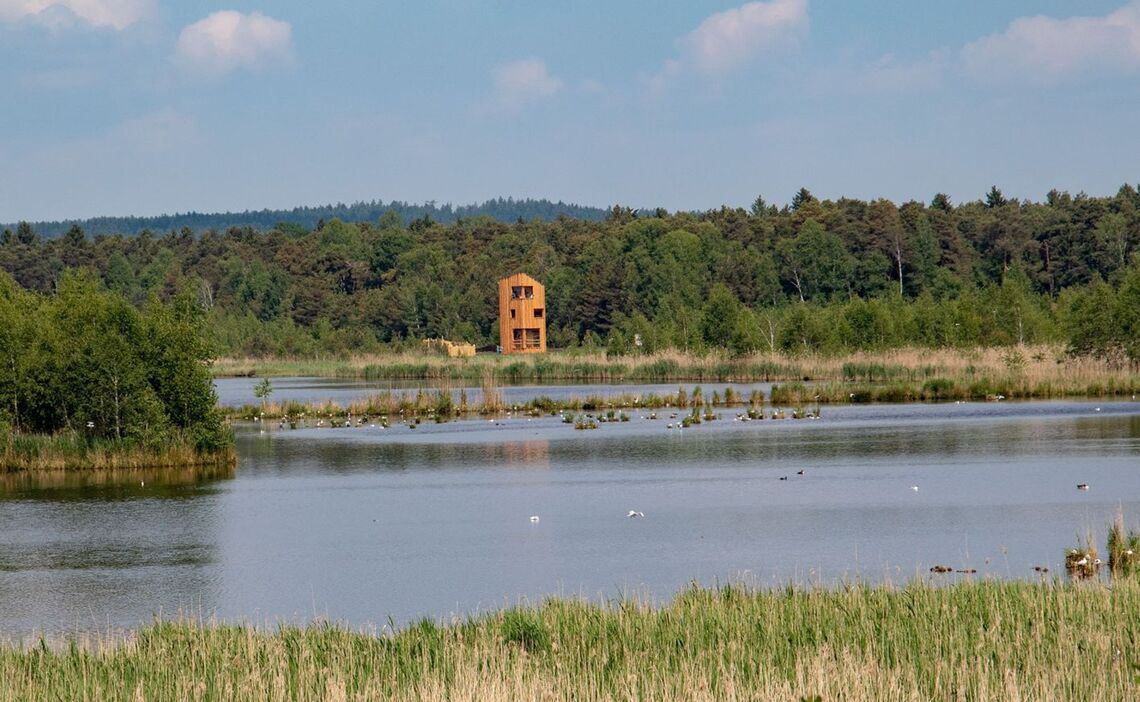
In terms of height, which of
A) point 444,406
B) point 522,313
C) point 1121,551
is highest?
point 522,313

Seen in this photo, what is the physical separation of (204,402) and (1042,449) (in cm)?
1971

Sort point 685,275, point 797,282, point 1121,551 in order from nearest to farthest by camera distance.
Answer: point 1121,551, point 797,282, point 685,275

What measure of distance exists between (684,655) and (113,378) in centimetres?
2560

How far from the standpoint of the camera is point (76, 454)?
35688 mm

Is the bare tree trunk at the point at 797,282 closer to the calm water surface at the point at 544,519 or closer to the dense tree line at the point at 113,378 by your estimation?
the calm water surface at the point at 544,519

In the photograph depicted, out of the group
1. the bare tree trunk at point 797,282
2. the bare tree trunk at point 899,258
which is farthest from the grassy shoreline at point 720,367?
the bare tree trunk at point 899,258

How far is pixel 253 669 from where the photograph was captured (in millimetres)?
12391

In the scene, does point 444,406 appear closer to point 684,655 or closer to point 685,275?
point 684,655

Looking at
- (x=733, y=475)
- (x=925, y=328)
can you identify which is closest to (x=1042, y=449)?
(x=733, y=475)

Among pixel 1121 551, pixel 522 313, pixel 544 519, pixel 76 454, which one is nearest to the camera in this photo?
pixel 1121 551

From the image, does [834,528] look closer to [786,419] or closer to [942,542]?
[942,542]

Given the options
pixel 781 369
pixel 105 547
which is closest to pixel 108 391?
pixel 105 547

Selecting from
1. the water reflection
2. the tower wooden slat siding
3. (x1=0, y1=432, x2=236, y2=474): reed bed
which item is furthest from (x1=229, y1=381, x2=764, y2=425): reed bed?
the tower wooden slat siding

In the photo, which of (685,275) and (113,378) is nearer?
(113,378)
